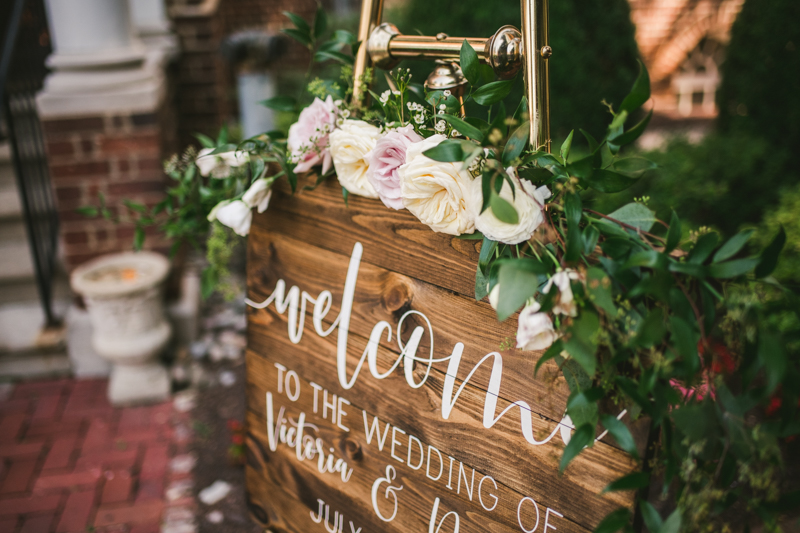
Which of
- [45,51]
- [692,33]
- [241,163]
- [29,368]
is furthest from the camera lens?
[692,33]

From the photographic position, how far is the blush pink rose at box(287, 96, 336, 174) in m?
1.14

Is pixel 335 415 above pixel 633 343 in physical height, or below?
below

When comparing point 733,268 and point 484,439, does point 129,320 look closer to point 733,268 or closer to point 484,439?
point 484,439

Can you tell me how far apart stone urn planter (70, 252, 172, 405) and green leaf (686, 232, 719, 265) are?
2.19m

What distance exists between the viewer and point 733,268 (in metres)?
0.76

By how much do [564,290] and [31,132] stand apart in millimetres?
3229

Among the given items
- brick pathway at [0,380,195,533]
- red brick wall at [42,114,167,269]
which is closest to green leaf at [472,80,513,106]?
brick pathway at [0,380,195,533]

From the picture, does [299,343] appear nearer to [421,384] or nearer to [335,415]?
[335,415]

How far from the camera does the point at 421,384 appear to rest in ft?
3.62

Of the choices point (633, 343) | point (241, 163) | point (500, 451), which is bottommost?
point (500, 451)

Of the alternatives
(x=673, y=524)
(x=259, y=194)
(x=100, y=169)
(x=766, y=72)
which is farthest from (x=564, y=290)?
(x=766, y=72)

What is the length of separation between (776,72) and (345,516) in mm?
3326

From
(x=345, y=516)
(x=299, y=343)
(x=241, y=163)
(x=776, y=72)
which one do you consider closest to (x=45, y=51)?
(x=241, y=163)

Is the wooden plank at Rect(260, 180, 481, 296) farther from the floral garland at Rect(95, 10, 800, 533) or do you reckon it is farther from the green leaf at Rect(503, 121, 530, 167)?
the green leaf at Rect(503, 121, 530, 167)
